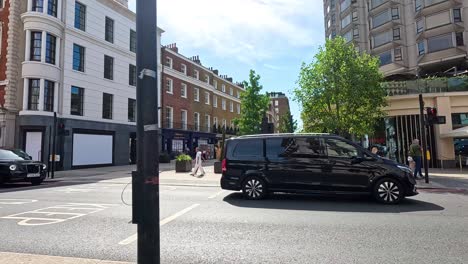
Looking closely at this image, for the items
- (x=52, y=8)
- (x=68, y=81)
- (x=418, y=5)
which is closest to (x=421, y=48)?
(x=418, y=5)

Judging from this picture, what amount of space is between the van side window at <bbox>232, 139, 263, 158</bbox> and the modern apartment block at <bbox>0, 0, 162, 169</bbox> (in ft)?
40.5

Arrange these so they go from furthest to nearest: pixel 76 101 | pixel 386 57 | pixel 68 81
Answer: pixel 386 57, pixel 76 101, pixel 68 81

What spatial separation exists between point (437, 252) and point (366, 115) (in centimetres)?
1407

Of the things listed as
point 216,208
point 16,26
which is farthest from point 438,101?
point 16,26

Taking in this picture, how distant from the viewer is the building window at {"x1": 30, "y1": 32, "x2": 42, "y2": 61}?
2197cm

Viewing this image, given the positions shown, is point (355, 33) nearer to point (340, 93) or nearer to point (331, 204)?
point (340, 93)

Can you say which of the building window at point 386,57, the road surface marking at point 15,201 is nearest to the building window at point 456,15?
the building window at point 386,57

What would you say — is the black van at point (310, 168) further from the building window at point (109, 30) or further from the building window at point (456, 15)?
the building window at point (456, 15)

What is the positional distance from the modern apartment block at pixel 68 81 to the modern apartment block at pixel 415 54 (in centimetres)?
2120

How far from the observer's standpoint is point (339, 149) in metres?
9.14

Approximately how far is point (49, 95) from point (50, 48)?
334 cm

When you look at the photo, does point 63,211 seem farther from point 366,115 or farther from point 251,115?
point 251,115

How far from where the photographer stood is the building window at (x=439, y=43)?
3012 centimetres

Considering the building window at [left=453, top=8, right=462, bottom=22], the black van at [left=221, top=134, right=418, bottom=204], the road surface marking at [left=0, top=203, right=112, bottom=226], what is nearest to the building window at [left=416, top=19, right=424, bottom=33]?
the building window at [left=453, top=8, right=462, bottom=22]
